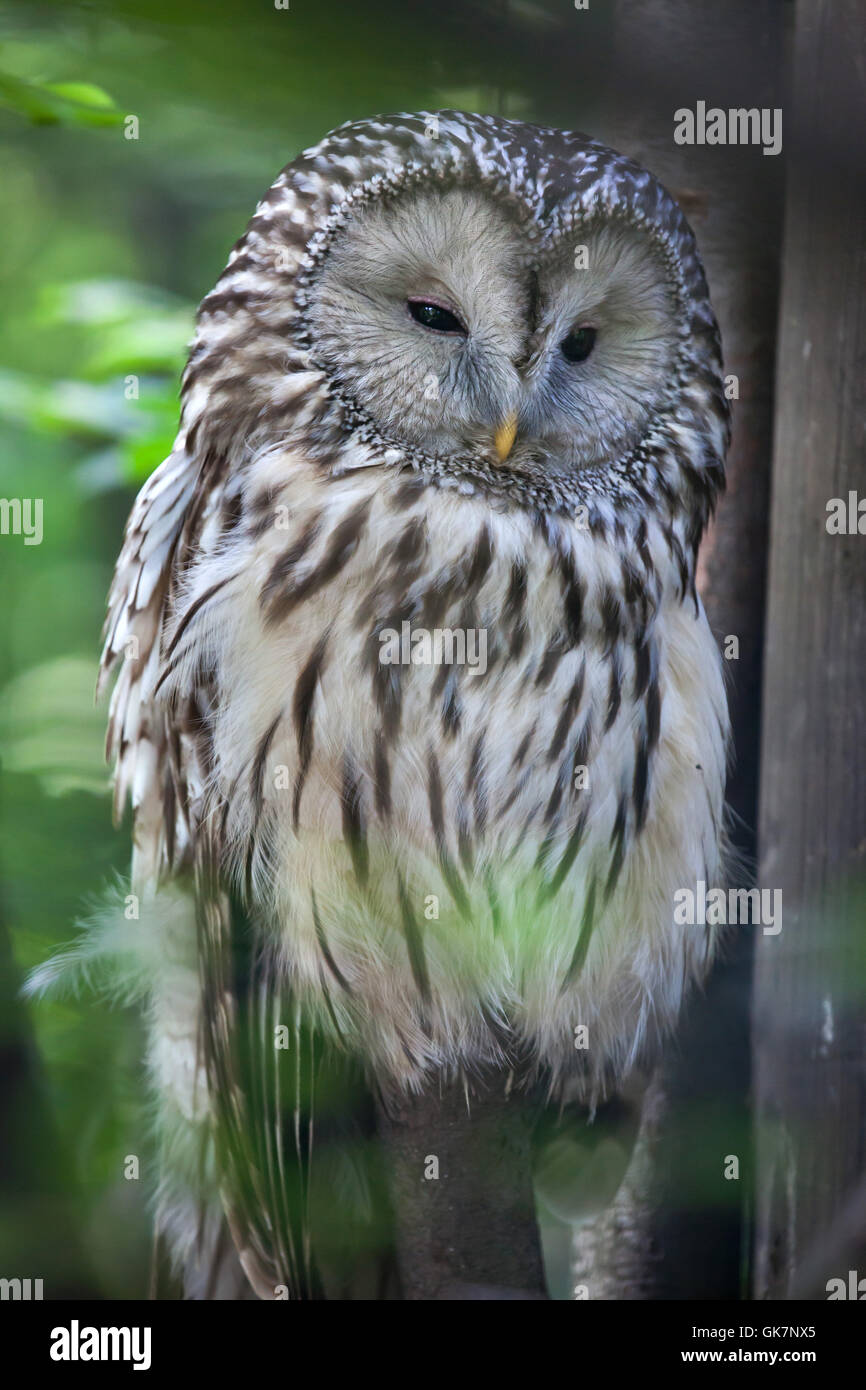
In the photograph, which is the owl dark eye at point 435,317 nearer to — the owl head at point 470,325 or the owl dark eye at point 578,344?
the owl head at point 470,325

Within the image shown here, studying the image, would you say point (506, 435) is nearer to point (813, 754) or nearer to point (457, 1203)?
point (813, 754)

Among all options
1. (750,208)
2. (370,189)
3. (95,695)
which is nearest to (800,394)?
(750,208)

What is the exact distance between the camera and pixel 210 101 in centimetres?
61

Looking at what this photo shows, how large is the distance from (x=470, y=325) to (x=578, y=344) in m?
0.11

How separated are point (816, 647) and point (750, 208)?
454 mm

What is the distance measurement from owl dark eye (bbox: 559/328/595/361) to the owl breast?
6.3 inches

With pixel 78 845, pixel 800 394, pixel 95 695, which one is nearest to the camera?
pixel 78 845

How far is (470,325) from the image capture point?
1122mm

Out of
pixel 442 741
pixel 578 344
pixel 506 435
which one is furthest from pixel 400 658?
pixel 578 344

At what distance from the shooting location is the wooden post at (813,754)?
1.16m

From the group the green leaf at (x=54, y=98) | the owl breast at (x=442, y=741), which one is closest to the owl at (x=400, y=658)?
the owl breast at (x=442, y=741)

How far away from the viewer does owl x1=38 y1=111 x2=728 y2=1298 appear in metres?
1.12

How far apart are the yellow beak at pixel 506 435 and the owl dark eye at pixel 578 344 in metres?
0.10
